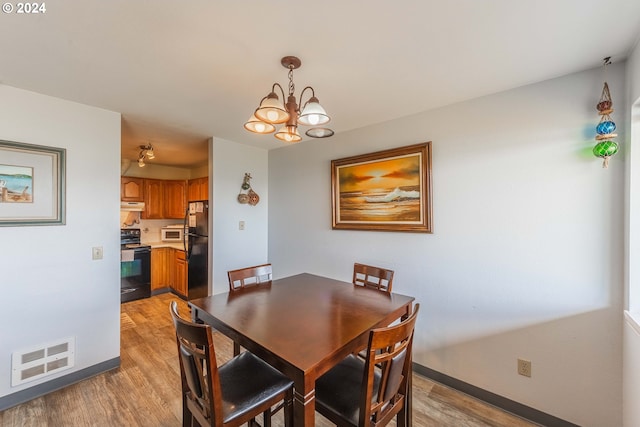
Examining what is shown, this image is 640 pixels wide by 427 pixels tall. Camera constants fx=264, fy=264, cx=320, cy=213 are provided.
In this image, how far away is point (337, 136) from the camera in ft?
9.67

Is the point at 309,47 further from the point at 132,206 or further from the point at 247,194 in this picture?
the point at 132,206

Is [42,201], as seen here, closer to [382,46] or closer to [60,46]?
[60,46]

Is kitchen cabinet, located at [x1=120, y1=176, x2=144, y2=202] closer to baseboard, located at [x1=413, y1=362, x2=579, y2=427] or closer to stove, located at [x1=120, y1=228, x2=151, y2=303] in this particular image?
stove, located at [x1=120, y1=228, x2=151, y2=303]

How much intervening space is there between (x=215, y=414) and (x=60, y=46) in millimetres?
2039

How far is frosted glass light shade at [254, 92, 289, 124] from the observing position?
4.41 feet

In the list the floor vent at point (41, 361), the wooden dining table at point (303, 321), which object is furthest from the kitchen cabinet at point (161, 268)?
the wooden dining table at point (303, 321)

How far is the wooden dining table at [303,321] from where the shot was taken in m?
1.03

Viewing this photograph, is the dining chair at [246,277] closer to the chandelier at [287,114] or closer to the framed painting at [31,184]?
the chandelier at [287,114]

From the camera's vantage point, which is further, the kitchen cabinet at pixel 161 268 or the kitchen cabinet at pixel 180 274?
the kitchen cabinet at pixel 161 268

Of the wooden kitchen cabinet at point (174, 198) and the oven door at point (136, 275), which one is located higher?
the wooden kitchen cabinet at point (174, 198)

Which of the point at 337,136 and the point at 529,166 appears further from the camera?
the point at 337,136

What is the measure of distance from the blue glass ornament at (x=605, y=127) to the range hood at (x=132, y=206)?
527 centimetres

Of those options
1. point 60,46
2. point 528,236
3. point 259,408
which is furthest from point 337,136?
point 259,408

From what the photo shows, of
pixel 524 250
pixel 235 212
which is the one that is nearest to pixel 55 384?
pixel 235 212
